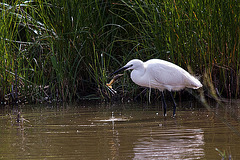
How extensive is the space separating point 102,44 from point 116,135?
3.88 m

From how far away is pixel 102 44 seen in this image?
26.2 feet

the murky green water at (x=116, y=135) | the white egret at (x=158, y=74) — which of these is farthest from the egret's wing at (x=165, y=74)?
the murky green water at (x=116, y=135)

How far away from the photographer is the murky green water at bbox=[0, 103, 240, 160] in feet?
11.2

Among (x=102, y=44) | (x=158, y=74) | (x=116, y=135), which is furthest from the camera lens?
(x=102, y=44)

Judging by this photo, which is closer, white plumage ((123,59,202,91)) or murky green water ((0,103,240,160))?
murky green water ((0,103,240,160))

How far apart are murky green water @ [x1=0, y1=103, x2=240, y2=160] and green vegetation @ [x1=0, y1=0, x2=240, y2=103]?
0.95 metres

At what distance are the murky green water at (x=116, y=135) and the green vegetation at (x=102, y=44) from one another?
3.10 ft

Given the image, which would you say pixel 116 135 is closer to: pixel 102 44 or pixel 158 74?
pixel 158 74

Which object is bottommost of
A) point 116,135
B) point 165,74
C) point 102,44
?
point 116,135

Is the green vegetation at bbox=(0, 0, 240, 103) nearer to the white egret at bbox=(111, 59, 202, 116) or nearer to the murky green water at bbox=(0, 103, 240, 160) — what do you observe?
the white egret at bbox=(111, 59, 202, 116)

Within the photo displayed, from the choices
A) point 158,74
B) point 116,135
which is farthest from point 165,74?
point 116,135

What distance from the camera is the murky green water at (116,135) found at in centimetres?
340

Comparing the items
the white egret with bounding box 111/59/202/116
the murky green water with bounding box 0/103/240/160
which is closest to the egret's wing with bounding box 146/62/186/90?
the white egret with bounding box 111/59/202/116

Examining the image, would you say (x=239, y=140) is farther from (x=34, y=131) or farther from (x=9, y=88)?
(x=9, y=88)
